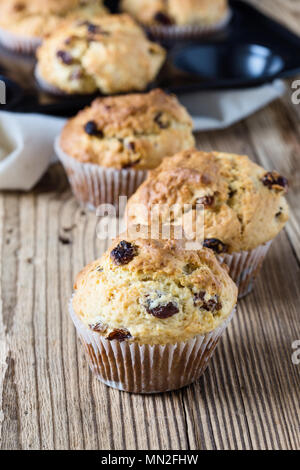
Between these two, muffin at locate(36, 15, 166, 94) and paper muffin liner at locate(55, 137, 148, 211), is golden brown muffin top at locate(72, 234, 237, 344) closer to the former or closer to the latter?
paper muffin liner at locate(55, 137, 148, 211)

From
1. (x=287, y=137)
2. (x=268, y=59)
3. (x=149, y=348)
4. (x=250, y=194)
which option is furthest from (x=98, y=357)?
(x=268, y=59)

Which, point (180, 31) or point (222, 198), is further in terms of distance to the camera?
point (180, 31)

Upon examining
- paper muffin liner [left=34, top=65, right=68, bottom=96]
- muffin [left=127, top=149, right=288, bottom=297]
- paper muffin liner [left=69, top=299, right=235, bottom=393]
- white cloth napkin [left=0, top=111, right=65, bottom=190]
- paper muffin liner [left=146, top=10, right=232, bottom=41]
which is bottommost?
white cloth napkin [left=0, top=111, right=65, bottom=190]

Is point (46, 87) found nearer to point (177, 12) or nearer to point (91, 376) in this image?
point (177, 12)

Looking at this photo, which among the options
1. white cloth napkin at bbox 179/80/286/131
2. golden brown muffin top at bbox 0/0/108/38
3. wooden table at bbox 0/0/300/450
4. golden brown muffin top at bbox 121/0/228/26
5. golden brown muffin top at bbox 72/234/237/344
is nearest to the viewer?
golden brown muffin top at bbox 72/234/237/344

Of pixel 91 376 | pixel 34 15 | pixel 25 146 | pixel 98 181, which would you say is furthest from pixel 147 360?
pixel 34 15

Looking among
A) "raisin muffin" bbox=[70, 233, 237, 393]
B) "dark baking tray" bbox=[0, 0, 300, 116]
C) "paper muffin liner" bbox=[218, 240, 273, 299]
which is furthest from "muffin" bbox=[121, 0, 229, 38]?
"raisin muffin" bbox=[70, 233, 237, 393]
